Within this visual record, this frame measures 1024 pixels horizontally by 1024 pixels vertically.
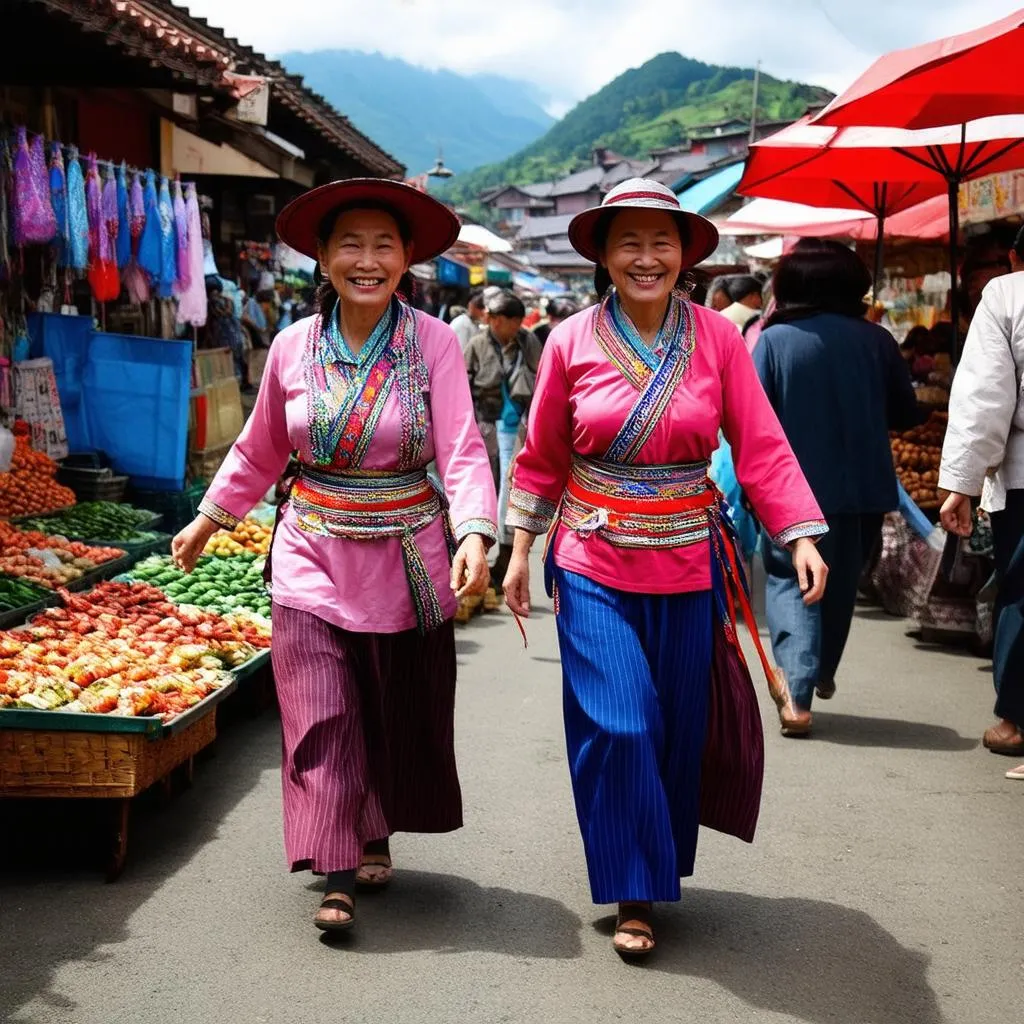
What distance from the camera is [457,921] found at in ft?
13.6

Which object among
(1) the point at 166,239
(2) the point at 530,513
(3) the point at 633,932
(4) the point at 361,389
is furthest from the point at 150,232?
(3) the point at 633,932

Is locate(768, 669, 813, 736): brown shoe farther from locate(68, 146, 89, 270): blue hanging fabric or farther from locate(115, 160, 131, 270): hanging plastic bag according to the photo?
locate(115, 160, 131, 270): hanging plastic bag

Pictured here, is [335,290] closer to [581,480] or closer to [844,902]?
[581,480]

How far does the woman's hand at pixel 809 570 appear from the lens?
3.88 meters

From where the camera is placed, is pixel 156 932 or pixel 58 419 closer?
pixel 156 932

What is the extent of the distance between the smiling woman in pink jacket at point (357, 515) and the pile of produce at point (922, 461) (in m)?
5.25

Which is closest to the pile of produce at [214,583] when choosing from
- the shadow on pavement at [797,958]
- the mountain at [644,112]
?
the shadow on pavement at [797,958]

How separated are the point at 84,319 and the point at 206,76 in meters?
1.89

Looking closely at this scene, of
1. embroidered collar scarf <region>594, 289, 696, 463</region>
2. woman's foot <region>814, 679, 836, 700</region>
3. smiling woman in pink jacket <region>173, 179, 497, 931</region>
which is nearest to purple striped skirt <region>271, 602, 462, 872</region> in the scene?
smiling woman in pink jacket <region>173, 179, 497, 931</region>

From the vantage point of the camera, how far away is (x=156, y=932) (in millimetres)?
4012

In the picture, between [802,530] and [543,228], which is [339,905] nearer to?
[802,530]

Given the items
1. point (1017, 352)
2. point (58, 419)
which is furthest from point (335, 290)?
point (58, 419)

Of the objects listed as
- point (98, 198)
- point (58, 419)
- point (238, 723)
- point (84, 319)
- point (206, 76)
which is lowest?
point (238, 723)

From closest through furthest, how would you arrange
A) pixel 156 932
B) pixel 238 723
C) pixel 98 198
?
pixel 156 932
pixel 238 723
pixel 98 198
